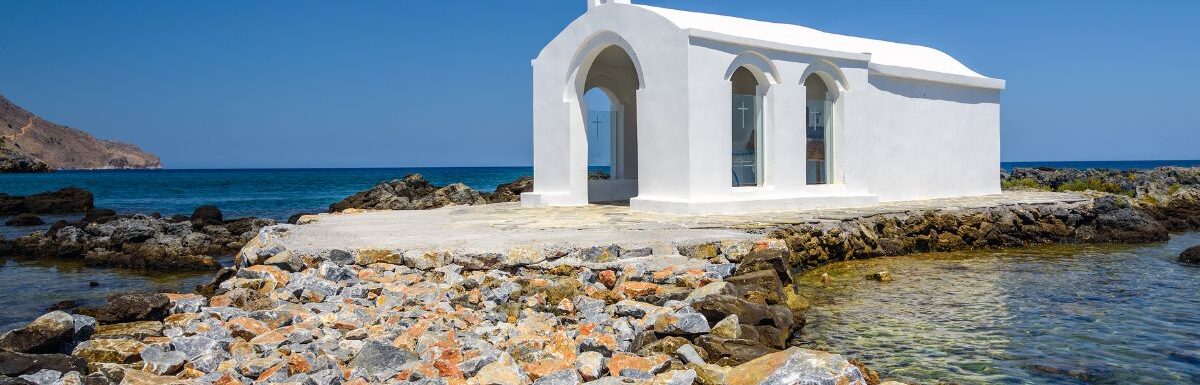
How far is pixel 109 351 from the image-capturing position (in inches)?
237

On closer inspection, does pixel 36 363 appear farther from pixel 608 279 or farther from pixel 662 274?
pixel 662 274

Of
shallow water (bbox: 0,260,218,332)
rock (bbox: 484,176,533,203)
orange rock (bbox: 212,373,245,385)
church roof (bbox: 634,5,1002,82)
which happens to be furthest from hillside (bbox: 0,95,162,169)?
orange rock (bbox: 212,373,245,385)

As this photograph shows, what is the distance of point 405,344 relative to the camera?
6344mm

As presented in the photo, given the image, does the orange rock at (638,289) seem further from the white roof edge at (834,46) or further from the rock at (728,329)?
the white roof edge at (834,46)

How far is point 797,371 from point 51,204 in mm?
37583

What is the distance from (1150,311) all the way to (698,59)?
719 cm

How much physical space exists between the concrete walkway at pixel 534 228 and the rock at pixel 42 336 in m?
3.15

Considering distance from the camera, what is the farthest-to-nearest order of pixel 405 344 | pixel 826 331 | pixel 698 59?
pixel 698 59
pixel 826 331
pixel 405 344

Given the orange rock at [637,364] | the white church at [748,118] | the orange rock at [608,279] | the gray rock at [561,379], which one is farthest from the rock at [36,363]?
the white church at [748,118]

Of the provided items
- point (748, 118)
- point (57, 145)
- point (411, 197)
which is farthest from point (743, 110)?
point (57, 145)

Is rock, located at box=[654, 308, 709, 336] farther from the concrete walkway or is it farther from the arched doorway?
the arched doorway

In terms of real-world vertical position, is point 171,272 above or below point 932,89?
below

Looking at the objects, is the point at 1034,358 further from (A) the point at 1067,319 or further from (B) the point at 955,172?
(B) the point at 955,172

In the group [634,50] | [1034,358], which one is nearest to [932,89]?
[634,50]
